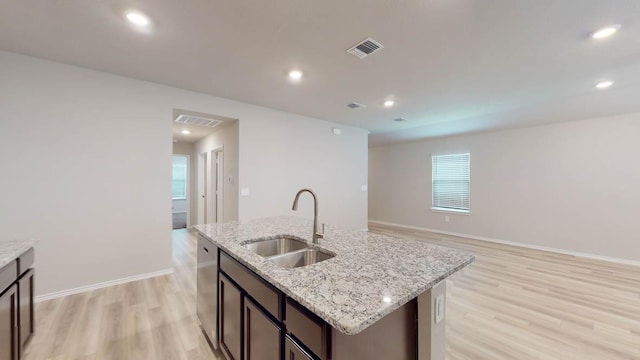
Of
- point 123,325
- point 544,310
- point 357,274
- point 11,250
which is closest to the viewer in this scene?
point 357,274

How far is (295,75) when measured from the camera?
2941 millimetres

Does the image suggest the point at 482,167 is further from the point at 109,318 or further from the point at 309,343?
the point at 109,318

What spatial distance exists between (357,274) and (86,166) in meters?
3.33

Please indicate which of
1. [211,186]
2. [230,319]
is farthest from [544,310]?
[211,186]

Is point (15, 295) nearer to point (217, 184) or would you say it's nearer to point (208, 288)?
point (208, 288)

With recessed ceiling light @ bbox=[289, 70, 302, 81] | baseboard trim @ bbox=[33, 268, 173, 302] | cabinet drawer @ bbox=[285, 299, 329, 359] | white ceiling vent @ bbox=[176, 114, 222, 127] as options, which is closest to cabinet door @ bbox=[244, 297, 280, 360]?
cabinet drawer @ bbox=[285, 299, 329, 359]

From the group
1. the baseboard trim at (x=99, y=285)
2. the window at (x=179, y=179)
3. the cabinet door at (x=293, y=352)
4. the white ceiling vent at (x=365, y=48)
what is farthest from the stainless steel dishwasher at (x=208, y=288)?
the window at (x=179, y=179)

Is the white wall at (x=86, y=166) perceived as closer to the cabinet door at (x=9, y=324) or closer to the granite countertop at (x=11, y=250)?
the granite countertop at (x=11, y=250)

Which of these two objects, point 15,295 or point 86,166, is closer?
point 15,295

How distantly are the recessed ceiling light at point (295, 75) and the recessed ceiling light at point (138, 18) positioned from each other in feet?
4.48

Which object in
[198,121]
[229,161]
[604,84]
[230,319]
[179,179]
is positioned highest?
[604,84]

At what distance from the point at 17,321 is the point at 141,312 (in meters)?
0.93

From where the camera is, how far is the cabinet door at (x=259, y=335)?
1.15 metres

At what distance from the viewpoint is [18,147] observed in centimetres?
251
